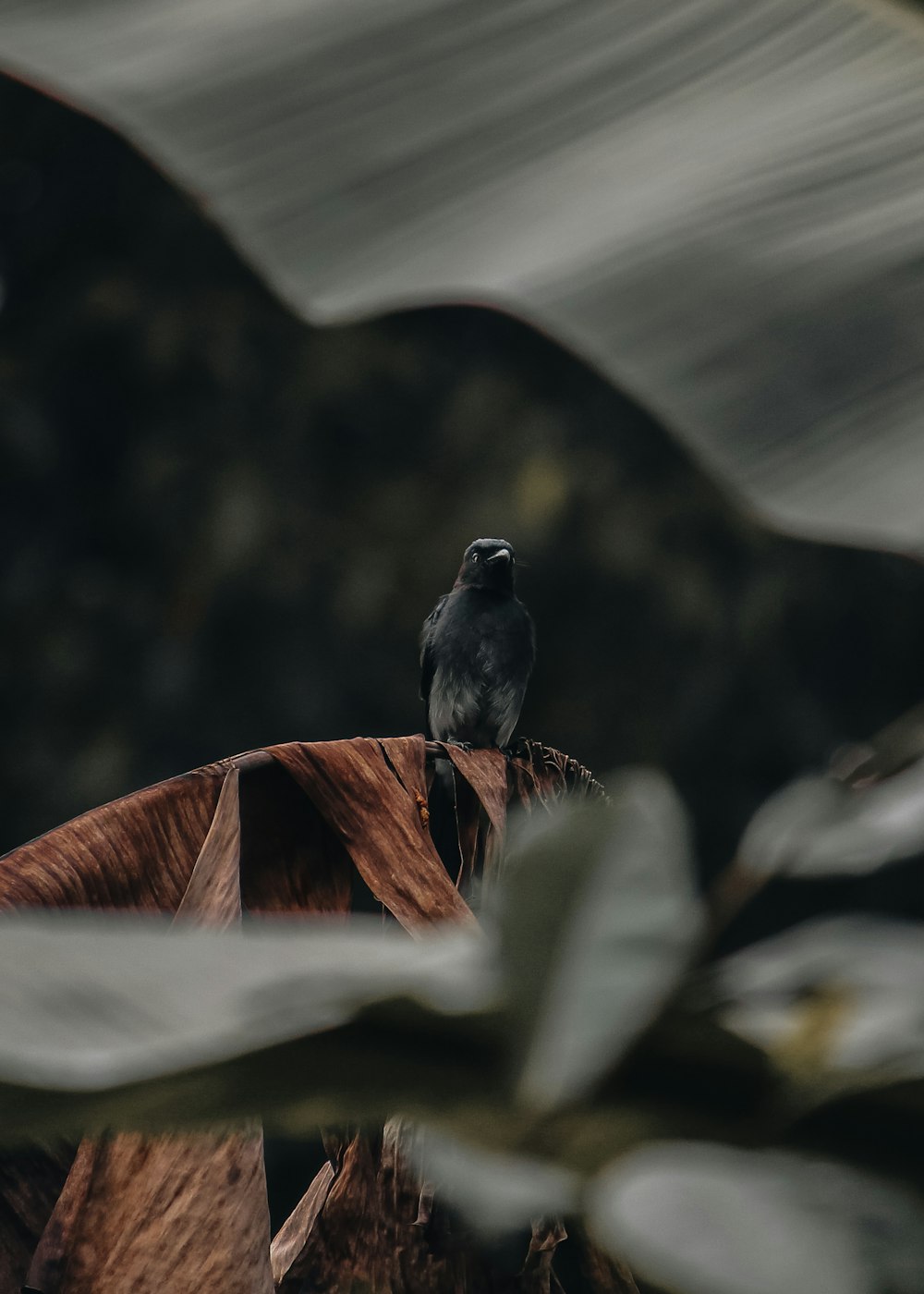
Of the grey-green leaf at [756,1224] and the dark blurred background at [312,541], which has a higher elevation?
the grey-green leaf at [756,1224]

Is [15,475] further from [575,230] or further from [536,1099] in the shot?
[536,1099]

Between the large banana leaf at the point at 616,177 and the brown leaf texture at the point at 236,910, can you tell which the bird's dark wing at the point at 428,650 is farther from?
the large banana leaf at the point at 616,177

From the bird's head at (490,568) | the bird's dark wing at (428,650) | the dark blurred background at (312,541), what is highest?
the bird's head at (490,568)

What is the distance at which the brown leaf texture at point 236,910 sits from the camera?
66 centimetres

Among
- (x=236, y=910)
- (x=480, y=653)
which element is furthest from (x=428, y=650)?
(x=236, y=910)

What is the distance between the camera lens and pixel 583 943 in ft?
0.62

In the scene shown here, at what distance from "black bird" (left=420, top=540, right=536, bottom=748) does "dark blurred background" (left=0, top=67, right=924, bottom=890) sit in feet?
3.02

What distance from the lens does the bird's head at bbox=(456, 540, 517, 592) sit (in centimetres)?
318

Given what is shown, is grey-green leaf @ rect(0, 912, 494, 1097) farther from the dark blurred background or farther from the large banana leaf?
the dark blurred background

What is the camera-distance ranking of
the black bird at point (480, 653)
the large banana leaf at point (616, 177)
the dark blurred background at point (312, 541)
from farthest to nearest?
the dark blurred background at point (312, 541)
the black bird at point (480, 653)
the large banana leaf at point (616, 177)

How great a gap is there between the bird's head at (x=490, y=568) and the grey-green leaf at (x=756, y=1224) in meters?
2.97

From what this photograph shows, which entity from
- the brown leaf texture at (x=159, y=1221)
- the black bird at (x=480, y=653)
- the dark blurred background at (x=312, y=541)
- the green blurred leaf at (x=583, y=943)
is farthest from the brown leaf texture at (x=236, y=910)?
the dark blurred background at (x=312, y=541)

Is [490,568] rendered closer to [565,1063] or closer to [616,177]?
[616,177]

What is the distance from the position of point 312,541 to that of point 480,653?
149 cm
